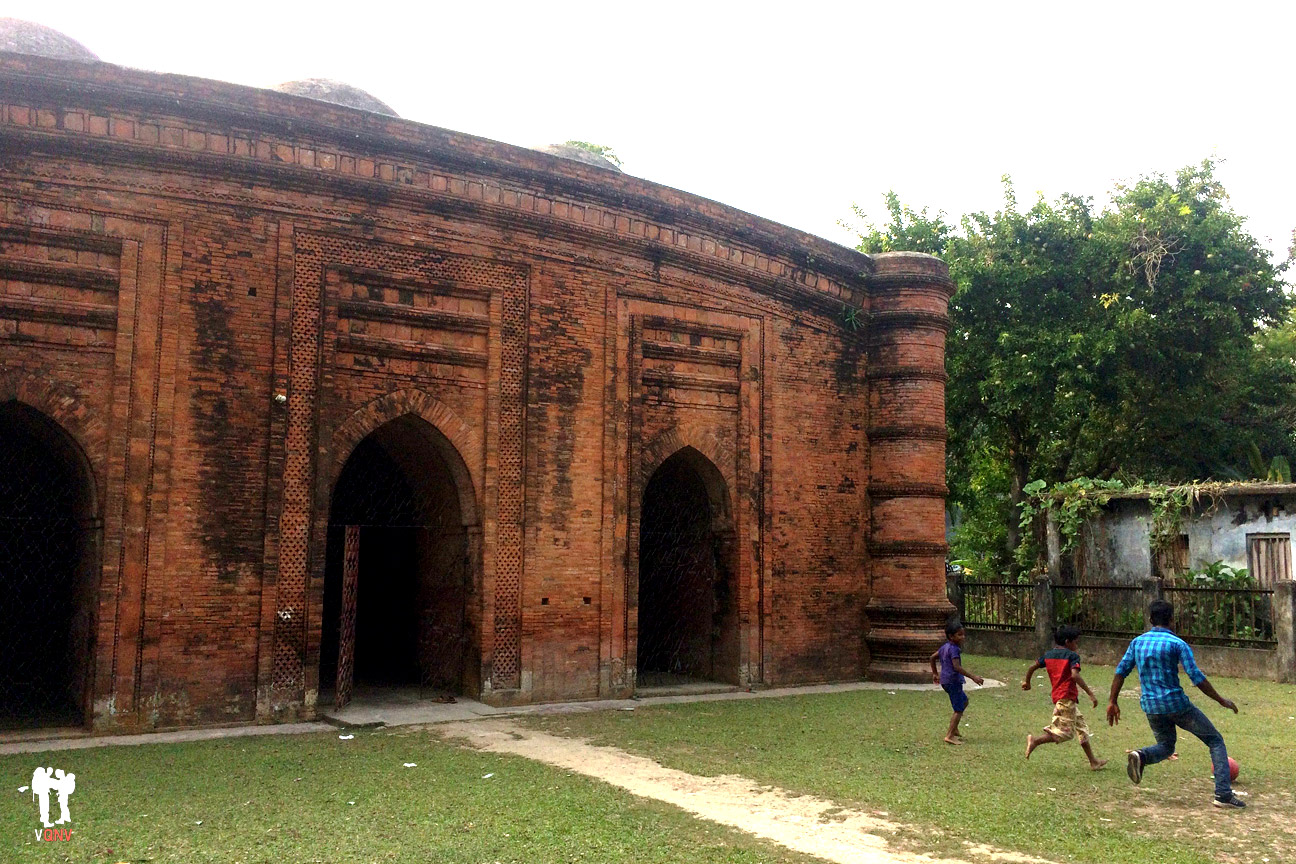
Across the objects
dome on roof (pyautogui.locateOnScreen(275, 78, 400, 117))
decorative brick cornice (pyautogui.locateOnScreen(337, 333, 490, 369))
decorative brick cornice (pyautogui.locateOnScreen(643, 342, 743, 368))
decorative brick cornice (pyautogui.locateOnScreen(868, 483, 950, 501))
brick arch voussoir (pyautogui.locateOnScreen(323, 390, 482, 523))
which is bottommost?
decorative brick cornice (pyautogui.locateOnScreen(868, 483, 950, 501))

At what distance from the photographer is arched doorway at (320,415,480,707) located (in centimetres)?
1161

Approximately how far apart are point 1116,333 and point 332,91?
1459 centimetres

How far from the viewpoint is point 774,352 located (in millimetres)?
14320

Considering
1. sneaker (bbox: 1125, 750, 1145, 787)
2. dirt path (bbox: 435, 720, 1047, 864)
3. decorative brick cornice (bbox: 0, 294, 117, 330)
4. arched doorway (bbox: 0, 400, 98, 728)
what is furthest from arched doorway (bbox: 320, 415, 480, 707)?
sneaker (bbox: 1125, 750, 1145, 787)

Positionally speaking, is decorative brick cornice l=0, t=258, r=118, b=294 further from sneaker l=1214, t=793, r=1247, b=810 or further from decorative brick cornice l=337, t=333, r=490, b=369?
sneaker l=1214, t=793, r=1247, b=810

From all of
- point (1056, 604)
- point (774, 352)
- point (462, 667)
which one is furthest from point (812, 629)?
point (1056, 604)

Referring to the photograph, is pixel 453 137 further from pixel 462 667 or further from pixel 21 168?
pixel 462 667

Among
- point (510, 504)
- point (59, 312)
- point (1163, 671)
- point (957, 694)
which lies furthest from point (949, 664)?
point (59, 312)

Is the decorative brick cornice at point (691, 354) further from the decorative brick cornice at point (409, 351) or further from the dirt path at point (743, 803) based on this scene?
the dirt path at point (743, 803)

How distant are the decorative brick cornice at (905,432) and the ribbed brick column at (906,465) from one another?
0.01 meters

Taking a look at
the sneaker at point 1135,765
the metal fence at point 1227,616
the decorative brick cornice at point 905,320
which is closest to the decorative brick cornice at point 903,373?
the decorative brick cornice at point 905,320

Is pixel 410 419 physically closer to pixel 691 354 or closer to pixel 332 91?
pixel 691 354

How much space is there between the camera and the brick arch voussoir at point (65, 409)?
370 inches

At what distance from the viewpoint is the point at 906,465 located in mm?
14977
